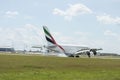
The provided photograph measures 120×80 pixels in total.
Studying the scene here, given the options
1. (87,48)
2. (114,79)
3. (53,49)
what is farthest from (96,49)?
(114,79)

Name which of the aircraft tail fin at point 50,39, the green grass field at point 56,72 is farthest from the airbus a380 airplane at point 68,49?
the green grass field at point 56,72

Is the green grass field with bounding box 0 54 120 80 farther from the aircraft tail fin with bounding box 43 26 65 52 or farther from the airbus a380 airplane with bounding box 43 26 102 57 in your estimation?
the aircraft tail fin with bounding box 43 26 65 52

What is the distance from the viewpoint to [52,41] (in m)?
128

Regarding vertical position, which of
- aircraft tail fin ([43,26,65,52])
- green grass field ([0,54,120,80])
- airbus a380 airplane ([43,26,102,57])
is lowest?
green grass field ([0,54,120,80])

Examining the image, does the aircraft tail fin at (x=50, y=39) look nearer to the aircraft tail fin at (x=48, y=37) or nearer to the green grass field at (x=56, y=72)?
the aircraft tail fin at (x=48, y=37)

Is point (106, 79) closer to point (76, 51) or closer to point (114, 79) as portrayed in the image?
point (114, 79)

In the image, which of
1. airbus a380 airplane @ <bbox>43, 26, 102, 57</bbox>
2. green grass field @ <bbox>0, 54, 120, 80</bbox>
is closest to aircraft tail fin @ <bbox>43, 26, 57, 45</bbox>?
airbus a380 airplane @ <bbox>43, 26, 102, 57</bbox>

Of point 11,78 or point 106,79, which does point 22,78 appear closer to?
point 11,78

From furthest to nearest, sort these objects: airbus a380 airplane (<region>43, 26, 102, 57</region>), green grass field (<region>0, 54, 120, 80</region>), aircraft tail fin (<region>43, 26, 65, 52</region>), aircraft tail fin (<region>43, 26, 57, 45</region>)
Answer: aircraft tail fin (<region>43, 26, 57, 45</region>), aircraft tail fin (<region>43, 26, 65, 52</region>), airbus a380 airplane (<region>43, 26, 102, 57</region>), green grass field (<region>0, 54, 120, 80</region>)

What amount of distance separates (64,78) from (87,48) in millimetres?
95894

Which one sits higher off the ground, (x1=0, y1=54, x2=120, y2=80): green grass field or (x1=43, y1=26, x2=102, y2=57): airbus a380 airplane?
(x1=43, y1=26, x2=102, y2=57): airbus a380 airplane

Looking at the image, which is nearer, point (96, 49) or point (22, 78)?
point (22, 78)

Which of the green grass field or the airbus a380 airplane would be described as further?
the airbus a380 airplane

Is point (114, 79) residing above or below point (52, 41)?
below
